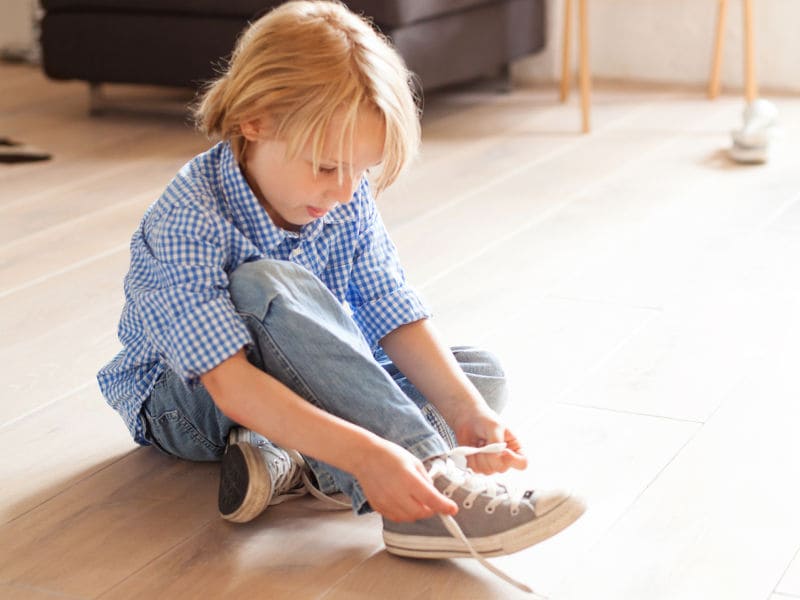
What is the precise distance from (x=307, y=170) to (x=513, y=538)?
358 millimetres

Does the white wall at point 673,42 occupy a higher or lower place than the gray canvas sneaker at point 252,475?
lower

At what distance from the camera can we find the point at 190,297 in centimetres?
104

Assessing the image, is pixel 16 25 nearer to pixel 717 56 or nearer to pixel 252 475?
pixel 717 56

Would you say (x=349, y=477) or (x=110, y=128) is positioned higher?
(x=349, y=477)

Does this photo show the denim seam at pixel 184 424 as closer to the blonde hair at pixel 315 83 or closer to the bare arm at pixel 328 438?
the bare arm at pixel 328 438

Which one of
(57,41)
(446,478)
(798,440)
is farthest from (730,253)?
(57,41)

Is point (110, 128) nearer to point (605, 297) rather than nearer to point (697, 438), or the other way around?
point (605, 297)

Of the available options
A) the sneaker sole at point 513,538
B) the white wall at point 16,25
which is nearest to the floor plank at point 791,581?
the sneaker sole at point 513,538

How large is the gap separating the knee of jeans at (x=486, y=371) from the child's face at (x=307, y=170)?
239 mm

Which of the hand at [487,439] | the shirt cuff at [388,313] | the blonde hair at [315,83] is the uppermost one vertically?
the blonde hair at [315,83]

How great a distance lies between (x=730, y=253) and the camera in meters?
1.91

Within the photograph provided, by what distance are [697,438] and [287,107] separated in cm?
56

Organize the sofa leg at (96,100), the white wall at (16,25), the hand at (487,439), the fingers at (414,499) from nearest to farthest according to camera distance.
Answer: the fingers at (414,499) → the hand at (487,439) → the sofa leg at (96,100) → the white wall at (16,25)

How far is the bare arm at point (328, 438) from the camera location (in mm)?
979
